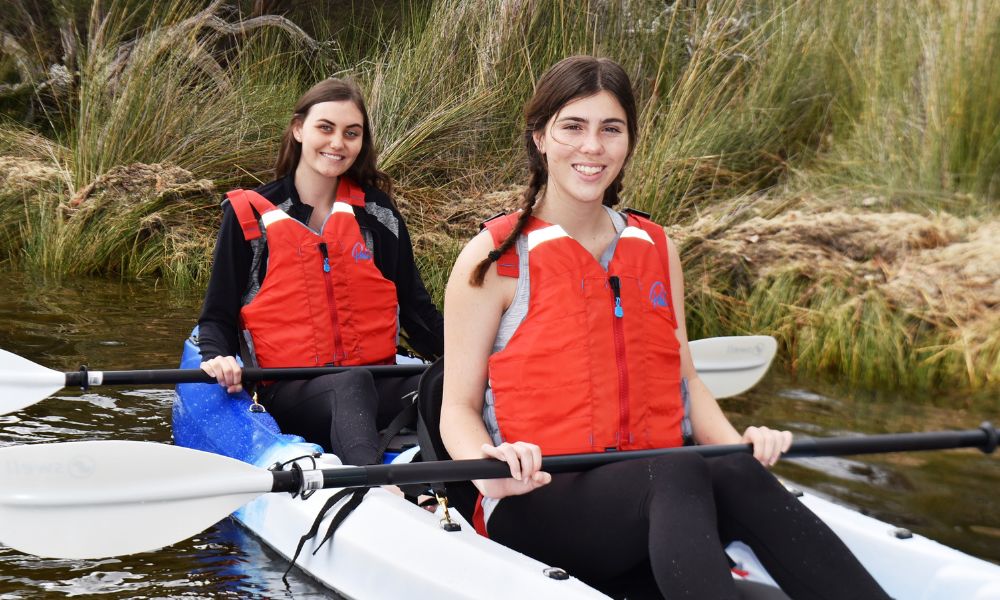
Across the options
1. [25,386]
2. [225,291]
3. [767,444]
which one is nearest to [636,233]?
[767,444]

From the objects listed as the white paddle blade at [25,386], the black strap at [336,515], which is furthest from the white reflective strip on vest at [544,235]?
the white paddle blade at [25,386]

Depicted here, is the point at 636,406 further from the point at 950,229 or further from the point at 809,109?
the point at 809,109

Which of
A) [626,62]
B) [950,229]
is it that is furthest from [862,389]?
[626,62]

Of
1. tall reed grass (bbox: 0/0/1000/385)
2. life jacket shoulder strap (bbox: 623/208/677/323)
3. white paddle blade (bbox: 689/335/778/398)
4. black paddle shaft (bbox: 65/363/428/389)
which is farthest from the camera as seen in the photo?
tall reed grass (bbox: 0/0/1000/385)

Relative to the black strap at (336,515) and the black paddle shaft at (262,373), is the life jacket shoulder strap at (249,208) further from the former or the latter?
the black strap at (336,515)

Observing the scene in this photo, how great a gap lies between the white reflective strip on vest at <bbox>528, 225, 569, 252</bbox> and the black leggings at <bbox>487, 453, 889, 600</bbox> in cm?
44

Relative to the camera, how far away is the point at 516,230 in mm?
2248

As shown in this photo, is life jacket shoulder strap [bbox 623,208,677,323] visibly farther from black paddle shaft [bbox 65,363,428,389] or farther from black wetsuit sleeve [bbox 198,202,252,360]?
black wetsuit sleeve [bbox 198,202,252,360]

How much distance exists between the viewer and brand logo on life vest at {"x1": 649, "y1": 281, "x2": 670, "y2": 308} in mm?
2318

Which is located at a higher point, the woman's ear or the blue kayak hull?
the woman's ear

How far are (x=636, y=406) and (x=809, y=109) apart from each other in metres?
4.21

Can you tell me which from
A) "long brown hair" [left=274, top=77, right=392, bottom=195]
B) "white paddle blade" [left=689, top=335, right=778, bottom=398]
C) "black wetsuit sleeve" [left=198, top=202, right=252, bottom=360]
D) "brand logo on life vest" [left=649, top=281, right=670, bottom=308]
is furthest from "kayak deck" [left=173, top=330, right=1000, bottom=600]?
"long brown hair" [left=274, top=77, right=392, bottom=195]

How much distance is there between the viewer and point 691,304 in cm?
520

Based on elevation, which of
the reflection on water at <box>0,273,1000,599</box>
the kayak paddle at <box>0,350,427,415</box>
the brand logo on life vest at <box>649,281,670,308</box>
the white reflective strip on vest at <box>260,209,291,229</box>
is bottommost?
the reflection on water at <box>0,273,1000,599</box>
